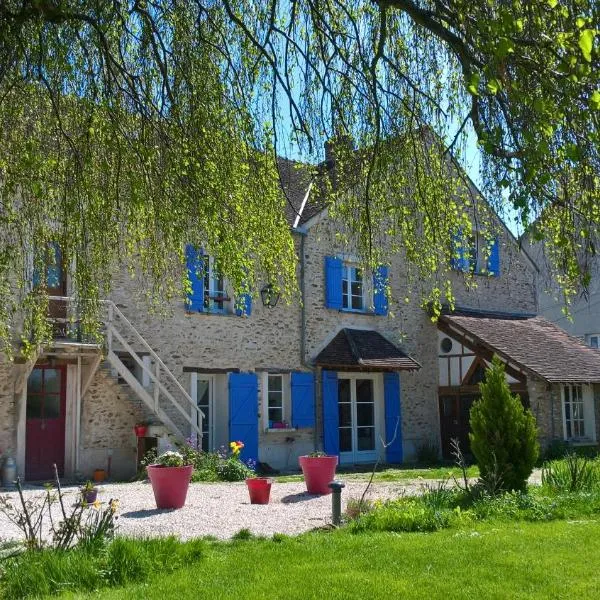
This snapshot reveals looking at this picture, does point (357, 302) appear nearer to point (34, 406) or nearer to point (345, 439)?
point (345, 439)

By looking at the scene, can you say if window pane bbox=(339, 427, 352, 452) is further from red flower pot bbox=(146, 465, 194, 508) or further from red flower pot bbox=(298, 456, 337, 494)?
red flower pot bbox=(146, 465, 194, 508)

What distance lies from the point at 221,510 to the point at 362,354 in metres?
6.92

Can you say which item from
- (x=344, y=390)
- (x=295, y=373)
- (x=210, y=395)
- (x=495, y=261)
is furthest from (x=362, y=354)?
(x=495, y=261)

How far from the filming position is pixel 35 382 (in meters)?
12.9

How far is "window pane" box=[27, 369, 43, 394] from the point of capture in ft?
42.0

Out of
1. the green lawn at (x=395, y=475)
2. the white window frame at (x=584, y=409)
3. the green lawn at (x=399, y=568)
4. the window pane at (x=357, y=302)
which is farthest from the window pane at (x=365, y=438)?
the green lawn at (x=399, y=568)

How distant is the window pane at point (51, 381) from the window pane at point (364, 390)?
627 centimetres

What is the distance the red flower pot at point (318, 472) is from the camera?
1049 cm

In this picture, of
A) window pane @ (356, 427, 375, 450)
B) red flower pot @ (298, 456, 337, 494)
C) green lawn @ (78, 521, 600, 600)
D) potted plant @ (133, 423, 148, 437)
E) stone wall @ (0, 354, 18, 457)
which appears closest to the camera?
green lawn @ (78, 521, 600, 600)

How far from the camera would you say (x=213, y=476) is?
12.4 metres

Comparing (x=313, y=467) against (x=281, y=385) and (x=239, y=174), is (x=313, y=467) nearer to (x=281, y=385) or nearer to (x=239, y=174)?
(x=281, y=385)

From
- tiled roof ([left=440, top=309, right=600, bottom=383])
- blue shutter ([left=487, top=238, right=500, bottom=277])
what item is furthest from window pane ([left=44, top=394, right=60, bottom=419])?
blue shutter ([left=487, top=238, right=500, bottom=277])

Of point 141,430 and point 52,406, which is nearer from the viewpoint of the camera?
point 141,430

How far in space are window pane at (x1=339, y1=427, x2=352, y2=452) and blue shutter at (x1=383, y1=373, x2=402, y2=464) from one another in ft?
2.79
